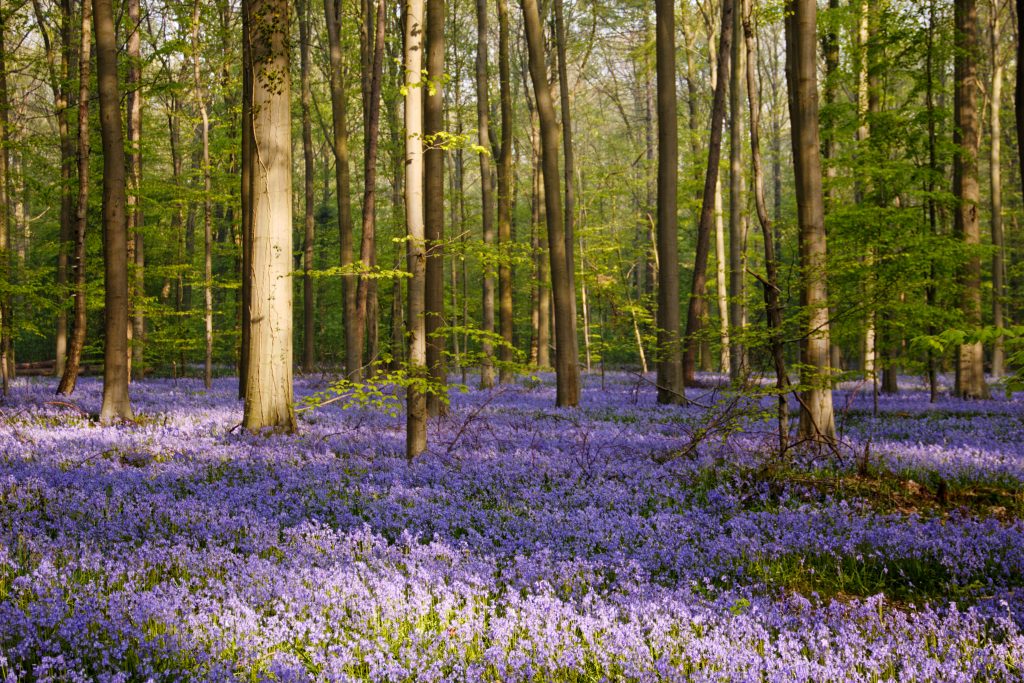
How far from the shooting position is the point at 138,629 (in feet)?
12.5

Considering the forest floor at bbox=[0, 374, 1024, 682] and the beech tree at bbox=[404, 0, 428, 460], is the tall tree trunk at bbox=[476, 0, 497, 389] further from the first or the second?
the forest floor at bbox=[0, 374, 1024, 682]

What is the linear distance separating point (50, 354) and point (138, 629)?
59.5 metres

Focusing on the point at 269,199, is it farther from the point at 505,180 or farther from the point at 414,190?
the point at 505,180

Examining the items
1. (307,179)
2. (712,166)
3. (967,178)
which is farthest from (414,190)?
(307,179)

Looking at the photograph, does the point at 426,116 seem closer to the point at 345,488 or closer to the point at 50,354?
the point at 345,488

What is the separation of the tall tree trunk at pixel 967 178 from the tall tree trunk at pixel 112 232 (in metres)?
16.7

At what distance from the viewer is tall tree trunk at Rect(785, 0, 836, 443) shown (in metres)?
8.77

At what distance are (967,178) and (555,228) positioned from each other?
374 inches

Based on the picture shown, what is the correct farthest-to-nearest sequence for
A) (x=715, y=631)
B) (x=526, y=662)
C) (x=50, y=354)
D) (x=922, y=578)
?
(x=50, y=354)
(x=922, y=578)
(x=715, y=631)
(x=526, y=662)

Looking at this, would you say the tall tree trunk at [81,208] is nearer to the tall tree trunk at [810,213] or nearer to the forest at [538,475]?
the forest at [538,475]

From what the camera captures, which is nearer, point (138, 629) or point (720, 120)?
point (138, 629)

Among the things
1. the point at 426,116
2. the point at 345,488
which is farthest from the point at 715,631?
the point at 426,116

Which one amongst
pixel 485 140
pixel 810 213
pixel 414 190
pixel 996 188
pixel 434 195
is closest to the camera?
pixel 414 190

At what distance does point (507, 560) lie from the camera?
5.28 m
